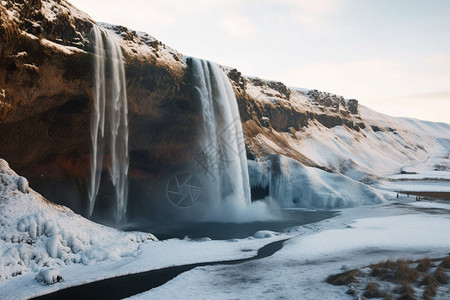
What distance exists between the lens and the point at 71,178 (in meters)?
31.5

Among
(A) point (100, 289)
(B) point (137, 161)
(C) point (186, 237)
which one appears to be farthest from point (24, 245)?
(B) point (137, 161)

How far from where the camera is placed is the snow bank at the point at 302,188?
134 ft

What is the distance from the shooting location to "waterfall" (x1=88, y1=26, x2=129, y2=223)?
88.4ft

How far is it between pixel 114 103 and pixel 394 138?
405 ft

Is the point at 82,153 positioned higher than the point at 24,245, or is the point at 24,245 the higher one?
the point at 82,153

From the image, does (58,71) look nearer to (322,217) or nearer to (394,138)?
(322,217)

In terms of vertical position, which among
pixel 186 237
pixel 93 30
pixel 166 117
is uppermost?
pixel 93 30

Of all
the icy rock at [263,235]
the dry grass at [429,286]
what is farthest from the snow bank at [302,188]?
the dry grass at [429,286]

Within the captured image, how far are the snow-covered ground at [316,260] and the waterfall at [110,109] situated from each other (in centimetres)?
1575

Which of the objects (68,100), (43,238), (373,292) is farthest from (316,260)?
(68,100)

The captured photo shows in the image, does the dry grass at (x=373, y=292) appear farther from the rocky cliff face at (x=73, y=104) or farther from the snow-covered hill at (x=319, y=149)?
the snow-covered hill at (x=319, y=149)

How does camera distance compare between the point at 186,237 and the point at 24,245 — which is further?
the point at 186,237

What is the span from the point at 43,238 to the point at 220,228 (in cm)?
1380

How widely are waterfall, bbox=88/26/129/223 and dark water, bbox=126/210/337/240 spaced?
4.97 m
